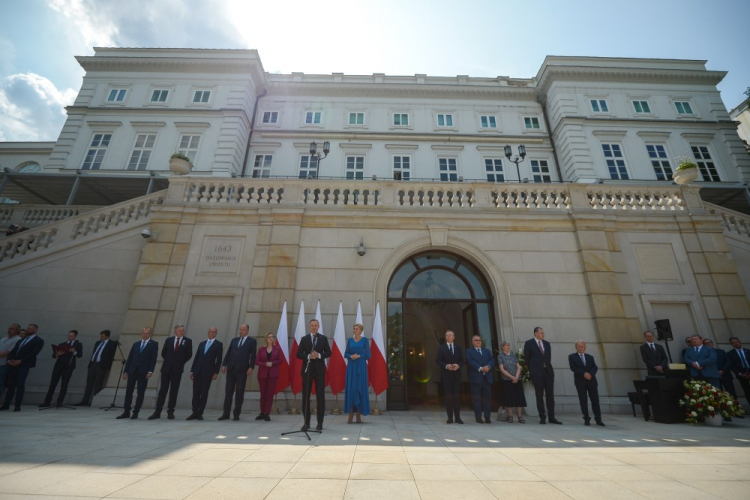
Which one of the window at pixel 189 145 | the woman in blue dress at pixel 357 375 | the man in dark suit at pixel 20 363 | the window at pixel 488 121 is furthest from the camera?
the window at pixel 488 121

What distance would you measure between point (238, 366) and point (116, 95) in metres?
26.5

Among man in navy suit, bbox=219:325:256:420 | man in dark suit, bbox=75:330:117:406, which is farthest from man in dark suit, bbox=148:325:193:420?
man in dark suit, bbox=75:330:117:406

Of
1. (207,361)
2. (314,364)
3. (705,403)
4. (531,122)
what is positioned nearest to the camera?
(314,364)

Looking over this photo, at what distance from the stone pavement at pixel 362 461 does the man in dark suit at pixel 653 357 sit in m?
1.75

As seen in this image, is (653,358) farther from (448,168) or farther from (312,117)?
(312,117)

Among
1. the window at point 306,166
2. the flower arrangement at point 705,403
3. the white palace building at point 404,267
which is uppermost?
the window at point 306,166

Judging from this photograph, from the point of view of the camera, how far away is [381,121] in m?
24.8

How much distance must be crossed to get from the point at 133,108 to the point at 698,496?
31164 mm

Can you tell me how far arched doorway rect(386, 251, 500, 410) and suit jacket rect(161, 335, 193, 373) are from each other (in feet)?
18.4

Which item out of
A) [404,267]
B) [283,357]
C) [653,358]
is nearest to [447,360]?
[404,267]

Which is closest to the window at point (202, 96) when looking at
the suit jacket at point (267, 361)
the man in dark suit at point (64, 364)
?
the man in dark suit at point (64, 364)

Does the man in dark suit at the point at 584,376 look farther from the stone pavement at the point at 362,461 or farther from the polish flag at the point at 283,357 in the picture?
the polish flag at the point at 283,357

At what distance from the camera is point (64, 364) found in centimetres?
911

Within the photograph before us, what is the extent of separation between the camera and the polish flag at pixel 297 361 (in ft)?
28.5
